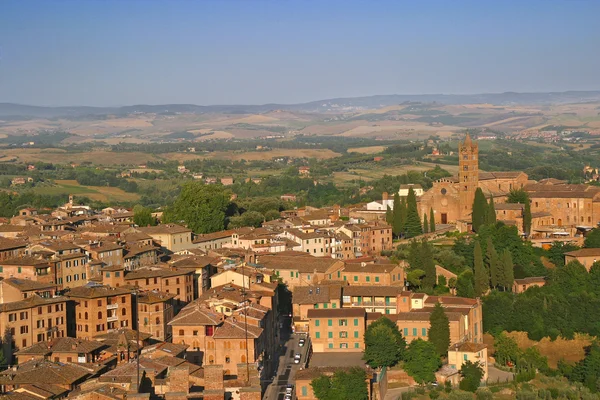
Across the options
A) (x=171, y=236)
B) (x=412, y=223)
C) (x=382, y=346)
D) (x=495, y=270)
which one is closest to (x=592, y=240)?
(x=495, y=270)

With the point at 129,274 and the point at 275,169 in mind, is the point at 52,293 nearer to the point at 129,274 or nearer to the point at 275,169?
the point at 129,274

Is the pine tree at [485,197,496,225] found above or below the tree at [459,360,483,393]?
above

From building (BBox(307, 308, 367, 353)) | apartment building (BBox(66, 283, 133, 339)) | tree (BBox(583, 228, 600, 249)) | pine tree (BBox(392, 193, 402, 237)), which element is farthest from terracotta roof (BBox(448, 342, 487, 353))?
pine tree (BBox(392, 193, 402, 237))

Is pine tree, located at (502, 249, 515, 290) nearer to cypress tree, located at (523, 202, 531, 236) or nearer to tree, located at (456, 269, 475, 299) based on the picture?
tree, located at (456, 269, 475, 299)

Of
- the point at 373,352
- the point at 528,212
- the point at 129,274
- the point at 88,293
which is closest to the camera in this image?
the point at 373,352

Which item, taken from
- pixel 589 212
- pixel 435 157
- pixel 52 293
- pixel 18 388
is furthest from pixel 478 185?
pixel 435 157

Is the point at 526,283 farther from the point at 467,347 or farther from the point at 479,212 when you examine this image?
the point at 467,347
